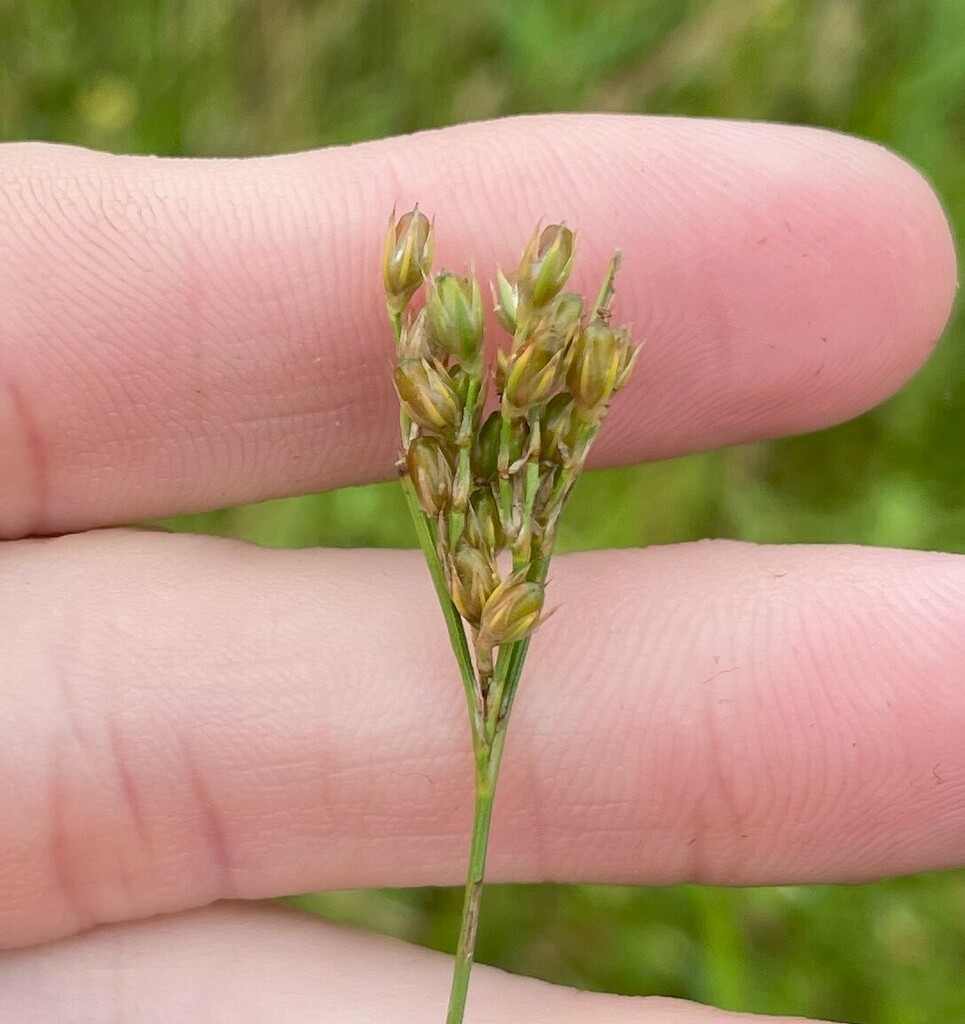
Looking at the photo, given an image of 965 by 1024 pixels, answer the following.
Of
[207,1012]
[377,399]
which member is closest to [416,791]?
[207,1012]

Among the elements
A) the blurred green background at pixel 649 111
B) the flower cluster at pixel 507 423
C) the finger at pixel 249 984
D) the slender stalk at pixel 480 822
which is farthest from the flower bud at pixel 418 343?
the blurred green background at pixel 649 111

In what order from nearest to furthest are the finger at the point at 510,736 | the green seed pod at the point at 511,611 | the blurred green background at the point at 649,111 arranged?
the green seed pod at the point at 511,611 → the finger at the point at 510,736 → the blurred green background at the point at 649,111

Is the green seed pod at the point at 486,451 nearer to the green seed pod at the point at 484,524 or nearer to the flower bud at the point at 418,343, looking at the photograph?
the green seed pod at the point at 484,524

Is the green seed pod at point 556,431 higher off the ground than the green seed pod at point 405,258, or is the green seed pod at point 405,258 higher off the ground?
the green seed pod at point 405,258

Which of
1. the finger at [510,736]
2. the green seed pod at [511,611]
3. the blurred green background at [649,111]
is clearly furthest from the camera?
the blurred green background at [649,111]

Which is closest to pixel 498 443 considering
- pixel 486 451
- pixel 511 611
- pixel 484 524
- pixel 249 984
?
pixel 486 451

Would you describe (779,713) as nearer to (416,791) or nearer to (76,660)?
(416,791)
